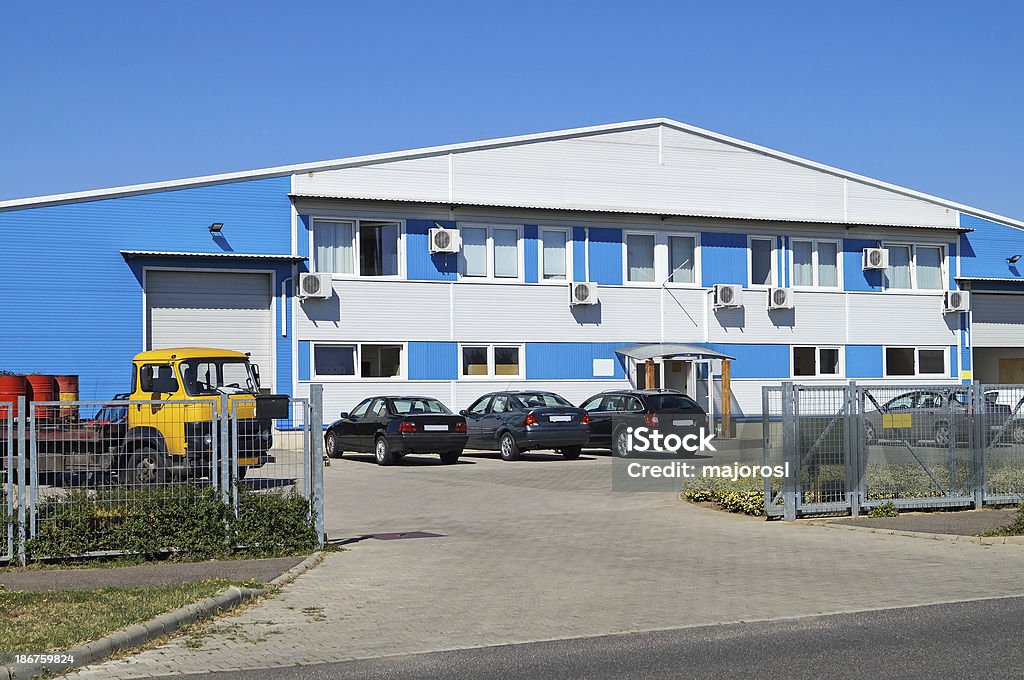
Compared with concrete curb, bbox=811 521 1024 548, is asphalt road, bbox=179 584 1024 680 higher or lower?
higher

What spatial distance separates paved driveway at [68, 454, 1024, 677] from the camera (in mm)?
8516

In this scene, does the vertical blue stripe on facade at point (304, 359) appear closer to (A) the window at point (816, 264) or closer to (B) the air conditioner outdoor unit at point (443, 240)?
(B) the air conditioner outdoor unit at point (443, 240)

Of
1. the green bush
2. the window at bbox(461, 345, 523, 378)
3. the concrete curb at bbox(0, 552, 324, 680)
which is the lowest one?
the concrete curb at bbox(0, 552, 324, 680)

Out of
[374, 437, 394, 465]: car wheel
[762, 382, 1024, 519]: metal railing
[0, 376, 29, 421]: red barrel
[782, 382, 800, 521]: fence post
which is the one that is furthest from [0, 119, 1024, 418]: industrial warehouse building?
[782, 382, 800, 521]: fence post

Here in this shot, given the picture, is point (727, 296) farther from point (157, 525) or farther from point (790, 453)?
point (157, 525)

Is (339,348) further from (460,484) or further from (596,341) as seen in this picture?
(460,484)

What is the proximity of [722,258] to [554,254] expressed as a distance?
560cm

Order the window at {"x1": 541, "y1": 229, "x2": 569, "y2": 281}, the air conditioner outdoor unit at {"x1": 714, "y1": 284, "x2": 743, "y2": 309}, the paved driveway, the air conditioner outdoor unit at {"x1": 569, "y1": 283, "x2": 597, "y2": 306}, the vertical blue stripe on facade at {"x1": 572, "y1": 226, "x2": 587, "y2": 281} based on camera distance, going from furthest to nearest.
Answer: the air conditioner outdoor unit at {"x1": 714, "y1": 284, "x2": 743, "y2": 309}, the vertical blue stripe on facade at {"x1": 572, "y1": 226, "x2": 587, "y2": 281}, the window at {"x1": 541, "y1": 229, "x2": 569, "y2": 281}, the air conditioner outdoor unit at {"x1": 569, "y1": 283, "x2": 597, "y2": 306}, the paved driveway

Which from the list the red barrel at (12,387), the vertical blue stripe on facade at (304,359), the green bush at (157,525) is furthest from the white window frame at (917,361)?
the green bush at (157,525)

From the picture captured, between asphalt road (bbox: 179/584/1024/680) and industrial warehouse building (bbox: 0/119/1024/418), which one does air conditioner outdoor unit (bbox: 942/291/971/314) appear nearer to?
industrial warehouse building (bbox: 0/119/1024/418)

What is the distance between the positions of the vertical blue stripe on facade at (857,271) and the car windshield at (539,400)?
14431mm

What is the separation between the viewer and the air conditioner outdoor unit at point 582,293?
3516cm

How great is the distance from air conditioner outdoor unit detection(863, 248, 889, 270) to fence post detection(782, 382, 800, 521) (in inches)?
986

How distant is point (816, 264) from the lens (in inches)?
1533
